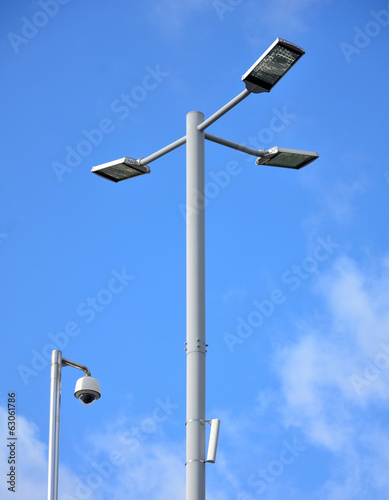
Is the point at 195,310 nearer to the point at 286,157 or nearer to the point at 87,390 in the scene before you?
the point at 286,157

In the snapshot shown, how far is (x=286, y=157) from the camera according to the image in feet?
30.0

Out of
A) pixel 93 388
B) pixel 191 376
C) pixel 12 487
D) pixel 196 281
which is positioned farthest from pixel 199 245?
pixel 12 487

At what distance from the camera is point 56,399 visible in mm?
9711

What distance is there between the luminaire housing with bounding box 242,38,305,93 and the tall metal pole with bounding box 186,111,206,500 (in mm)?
824

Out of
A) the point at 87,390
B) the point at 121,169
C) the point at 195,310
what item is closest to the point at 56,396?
the point at 87,390

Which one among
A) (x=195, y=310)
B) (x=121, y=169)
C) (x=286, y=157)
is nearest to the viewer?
(x=195, y=310)

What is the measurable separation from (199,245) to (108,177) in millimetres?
2143

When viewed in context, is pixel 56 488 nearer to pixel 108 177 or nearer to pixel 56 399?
pixel 56 399

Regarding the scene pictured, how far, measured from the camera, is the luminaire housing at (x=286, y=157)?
900 centimetres

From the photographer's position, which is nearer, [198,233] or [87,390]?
[198,233]

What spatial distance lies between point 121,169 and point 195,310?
2369mm

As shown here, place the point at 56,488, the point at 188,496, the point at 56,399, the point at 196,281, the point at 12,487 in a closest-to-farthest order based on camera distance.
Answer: the point at 188,496, the point at 196,281, the point at 56,488, the point at 56,399, the point at 12,487

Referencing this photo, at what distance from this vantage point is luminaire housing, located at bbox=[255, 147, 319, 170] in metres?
9.00

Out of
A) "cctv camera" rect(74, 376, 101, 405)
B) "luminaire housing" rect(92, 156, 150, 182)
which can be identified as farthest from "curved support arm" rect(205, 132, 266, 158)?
"cctv camera" rect(74, 376, 101, 405)
